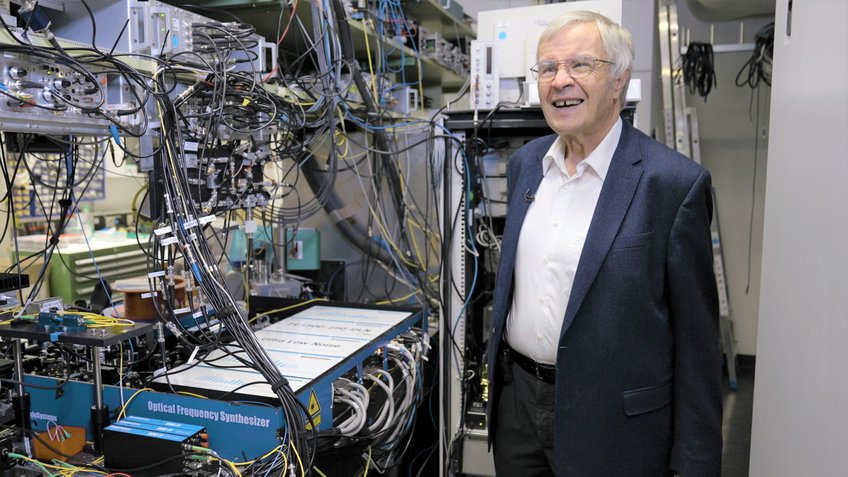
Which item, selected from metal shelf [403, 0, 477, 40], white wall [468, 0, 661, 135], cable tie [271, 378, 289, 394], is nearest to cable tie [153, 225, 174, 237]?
cable tie [271, 378, 289, 394]

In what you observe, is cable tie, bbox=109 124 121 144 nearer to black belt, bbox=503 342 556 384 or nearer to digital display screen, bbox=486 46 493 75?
black belt, bbox=503 342 556 384

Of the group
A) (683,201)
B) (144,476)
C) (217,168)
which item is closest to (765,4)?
(683,201)

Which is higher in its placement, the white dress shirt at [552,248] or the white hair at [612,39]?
the white hair at [612,39]

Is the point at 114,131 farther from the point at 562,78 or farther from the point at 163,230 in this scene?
the point at 562,78

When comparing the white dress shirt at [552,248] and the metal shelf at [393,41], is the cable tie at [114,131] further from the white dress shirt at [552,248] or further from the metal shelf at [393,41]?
the white dress shirt at [552,248]

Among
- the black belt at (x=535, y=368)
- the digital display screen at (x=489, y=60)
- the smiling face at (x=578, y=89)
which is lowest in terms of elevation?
the black belt at (x=535, y=368)

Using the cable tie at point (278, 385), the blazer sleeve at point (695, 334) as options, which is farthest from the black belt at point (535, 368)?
the cable tie at point (278, 385)

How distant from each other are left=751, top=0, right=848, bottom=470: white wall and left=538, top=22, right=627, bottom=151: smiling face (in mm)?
341

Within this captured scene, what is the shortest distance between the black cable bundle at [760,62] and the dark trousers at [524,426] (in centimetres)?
270

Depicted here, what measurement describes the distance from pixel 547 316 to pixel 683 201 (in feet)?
1.27

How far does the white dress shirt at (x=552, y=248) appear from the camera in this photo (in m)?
1.41

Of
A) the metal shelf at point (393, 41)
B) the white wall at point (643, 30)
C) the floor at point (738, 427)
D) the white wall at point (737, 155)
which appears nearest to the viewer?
the metal shelf at point (393, 41)

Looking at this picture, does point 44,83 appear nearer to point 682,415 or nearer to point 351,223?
point 682,415

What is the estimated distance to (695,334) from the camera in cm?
132
